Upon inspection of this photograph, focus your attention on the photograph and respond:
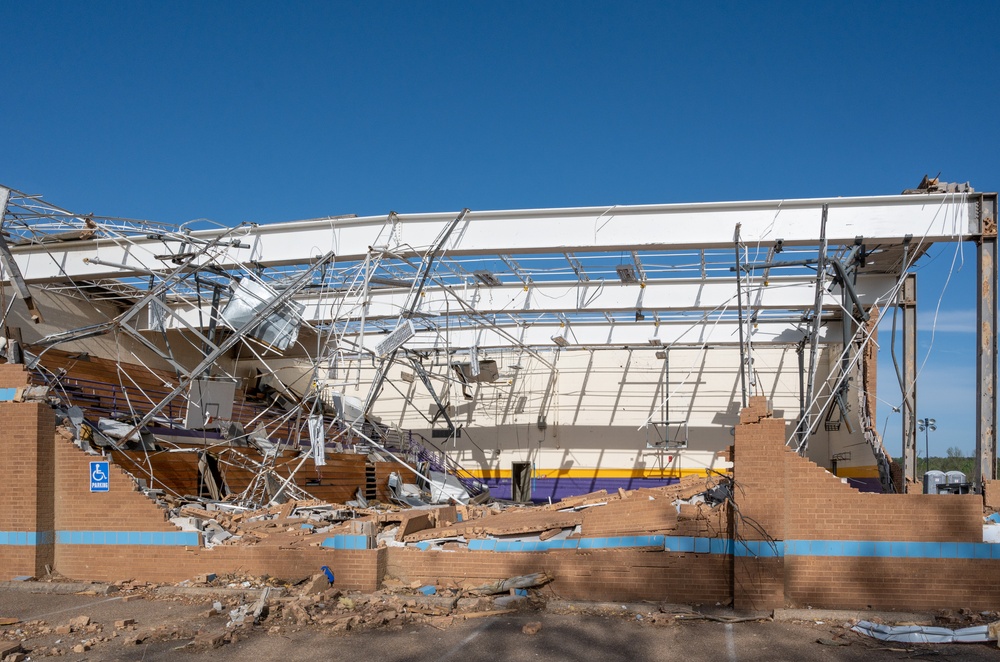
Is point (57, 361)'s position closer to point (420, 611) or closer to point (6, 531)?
point (6, 531)

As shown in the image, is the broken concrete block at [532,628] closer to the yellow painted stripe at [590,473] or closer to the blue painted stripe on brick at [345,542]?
the blue painted stripe on brick at [345,542]

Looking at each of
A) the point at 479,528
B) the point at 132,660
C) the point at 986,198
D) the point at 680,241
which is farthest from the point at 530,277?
the point at 132,660

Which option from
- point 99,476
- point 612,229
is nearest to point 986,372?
point 612,229

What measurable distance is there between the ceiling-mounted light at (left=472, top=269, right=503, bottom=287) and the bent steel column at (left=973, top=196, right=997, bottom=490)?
10.7 metres

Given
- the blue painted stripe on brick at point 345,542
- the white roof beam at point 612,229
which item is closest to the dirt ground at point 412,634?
the blue painted stripe on brick at point 345,542

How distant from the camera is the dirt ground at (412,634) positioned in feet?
28.8

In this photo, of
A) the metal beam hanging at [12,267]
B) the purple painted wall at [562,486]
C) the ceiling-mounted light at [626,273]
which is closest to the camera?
the metal beam hanging at [12,267]

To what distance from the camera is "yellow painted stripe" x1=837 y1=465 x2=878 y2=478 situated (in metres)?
22.3

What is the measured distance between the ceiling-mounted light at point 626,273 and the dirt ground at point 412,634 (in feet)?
31.6

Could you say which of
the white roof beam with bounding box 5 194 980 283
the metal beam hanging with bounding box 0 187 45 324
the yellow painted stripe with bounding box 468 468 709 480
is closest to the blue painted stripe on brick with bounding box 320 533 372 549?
the white roof beam with bounding box 5 194 980 283

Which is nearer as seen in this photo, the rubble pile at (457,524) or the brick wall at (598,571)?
the brick wall at (598,571)

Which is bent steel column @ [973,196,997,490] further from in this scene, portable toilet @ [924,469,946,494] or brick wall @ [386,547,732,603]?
brick wall @ [386,547,732,603]

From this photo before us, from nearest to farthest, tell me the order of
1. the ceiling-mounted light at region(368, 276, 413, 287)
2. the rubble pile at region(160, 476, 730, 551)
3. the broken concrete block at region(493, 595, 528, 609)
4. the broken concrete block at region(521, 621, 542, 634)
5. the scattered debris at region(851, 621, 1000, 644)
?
the scattered debris at region(851, 621, 1000, 644), the broken concrete block at region(521, 621, 542, 634), the broken concrete block at region(493, 595, 528, 609), the rubble pile at region(160, 476, 730, 551), the ceiling-mounted light at region(368, 276, 413, 287)

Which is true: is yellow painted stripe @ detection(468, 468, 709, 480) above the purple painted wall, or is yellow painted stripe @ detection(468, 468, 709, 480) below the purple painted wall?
above
